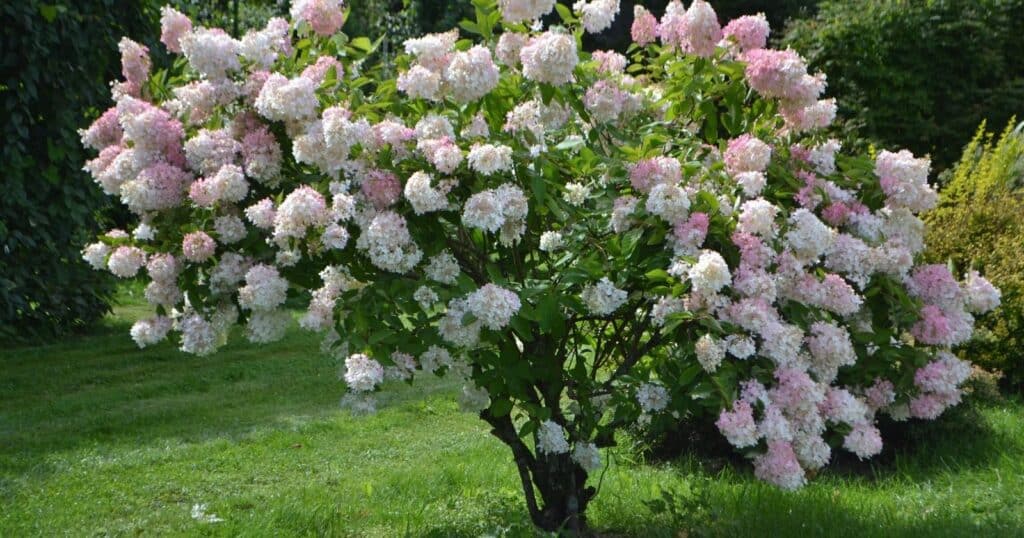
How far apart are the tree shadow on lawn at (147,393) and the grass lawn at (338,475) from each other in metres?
0.02

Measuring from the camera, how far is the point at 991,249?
6.21 m

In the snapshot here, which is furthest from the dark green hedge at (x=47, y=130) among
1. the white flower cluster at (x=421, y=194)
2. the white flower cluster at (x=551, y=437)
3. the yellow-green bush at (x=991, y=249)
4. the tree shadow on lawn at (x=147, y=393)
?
the yellow-green bush at (x=991, y=249)

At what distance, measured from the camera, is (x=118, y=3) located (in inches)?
311

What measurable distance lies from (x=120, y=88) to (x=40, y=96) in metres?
4.17

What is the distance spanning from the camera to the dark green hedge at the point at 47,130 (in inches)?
279

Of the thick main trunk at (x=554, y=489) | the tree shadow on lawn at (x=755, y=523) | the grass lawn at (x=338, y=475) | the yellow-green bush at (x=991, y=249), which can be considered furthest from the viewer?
the yellow-green bush at (x=991, y=249)

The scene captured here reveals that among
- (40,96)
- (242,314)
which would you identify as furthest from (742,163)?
(40,96)

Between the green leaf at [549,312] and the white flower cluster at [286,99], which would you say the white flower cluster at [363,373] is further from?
the white flower cluster at [286,99]

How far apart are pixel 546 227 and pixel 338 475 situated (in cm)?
227

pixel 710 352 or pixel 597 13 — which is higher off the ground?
pixel 597 13

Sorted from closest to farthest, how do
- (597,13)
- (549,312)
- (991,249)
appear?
(549,312), (597,13), (991,249)

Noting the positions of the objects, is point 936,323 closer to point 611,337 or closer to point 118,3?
point 611,337

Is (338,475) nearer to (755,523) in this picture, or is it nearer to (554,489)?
(554,489)

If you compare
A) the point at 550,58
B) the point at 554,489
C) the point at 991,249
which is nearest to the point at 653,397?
the point at 554,489
